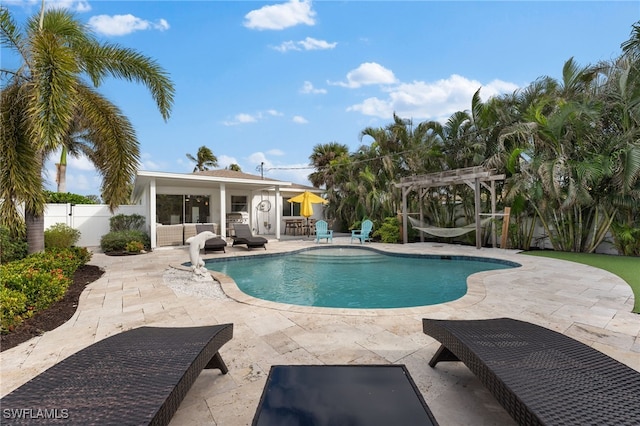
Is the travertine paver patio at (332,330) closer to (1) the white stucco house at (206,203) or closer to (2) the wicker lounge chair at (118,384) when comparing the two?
(2) the wicker lounge chair at (118,384)

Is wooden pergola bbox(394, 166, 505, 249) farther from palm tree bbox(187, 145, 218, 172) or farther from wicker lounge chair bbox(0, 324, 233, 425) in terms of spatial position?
palm tree bbox(187, 145, 218, 172)

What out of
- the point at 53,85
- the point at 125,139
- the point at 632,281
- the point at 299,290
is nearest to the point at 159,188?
the point at 125,139

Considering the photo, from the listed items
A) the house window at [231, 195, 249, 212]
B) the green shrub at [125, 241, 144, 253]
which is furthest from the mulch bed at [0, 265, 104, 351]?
the house window at [231, 195, 249, 212]

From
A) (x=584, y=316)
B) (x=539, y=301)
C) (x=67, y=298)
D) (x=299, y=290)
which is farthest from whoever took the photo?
(x=299, y=290)

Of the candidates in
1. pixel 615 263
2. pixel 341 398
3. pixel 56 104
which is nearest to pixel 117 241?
pixel 56 104

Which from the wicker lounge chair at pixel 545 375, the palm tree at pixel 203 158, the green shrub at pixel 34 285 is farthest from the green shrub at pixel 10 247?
the palm tree at pixel 203 158

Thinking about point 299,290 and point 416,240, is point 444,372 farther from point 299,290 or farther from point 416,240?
point 416,240

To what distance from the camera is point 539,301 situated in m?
4.44

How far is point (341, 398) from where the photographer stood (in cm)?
176

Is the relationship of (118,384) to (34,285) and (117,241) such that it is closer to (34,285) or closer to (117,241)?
(34,285)

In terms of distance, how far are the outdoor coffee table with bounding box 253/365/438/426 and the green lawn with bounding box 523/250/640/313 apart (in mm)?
4639

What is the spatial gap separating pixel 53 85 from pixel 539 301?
317 inches

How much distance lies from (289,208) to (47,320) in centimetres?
1497

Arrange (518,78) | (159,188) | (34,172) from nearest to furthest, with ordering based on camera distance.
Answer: (34,172) → (518,78) → (159,188)
